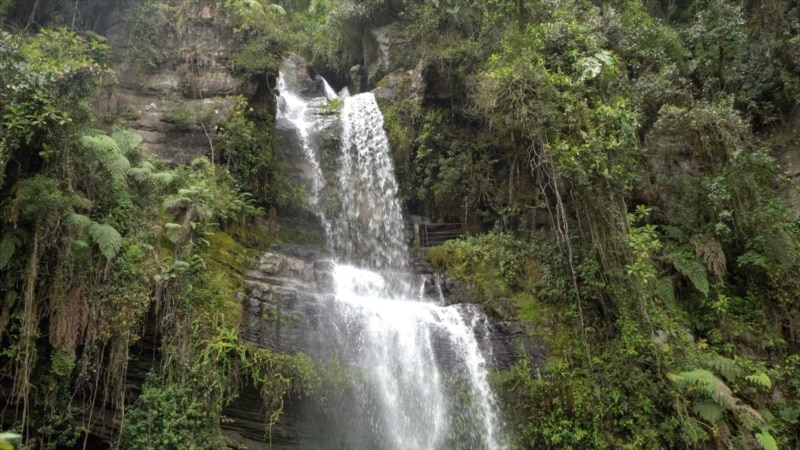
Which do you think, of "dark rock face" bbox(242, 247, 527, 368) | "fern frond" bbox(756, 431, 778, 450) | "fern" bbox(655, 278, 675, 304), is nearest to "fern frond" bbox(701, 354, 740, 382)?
"fern frond" bbox(756, 431, 778, 450)

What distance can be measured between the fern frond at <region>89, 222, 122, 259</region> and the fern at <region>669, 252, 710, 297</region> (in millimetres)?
9326

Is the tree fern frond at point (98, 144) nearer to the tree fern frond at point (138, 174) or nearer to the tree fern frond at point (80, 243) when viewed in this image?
the tree fern frond at point (138, 174)

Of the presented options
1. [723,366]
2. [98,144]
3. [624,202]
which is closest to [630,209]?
[624,202]

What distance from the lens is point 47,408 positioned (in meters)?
6.93

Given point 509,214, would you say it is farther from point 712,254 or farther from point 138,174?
point 138,174

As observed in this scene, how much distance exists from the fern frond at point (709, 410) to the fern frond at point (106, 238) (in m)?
8.78

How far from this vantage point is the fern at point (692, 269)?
993 cm

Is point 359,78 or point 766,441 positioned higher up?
point 359,78

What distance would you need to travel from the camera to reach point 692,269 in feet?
33.2

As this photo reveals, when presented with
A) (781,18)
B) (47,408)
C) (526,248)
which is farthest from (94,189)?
(781,18)

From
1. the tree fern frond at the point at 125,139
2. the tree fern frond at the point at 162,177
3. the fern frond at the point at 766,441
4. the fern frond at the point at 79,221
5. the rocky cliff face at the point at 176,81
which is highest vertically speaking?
the rocky cliff face at the point at 176,81

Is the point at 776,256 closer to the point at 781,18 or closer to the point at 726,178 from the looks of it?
the point at 726,178

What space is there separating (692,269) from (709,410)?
2734mm

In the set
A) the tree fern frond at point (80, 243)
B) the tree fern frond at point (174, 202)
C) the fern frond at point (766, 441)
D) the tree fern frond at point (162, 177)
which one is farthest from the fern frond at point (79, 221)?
the fern frond at point (766, 441)
